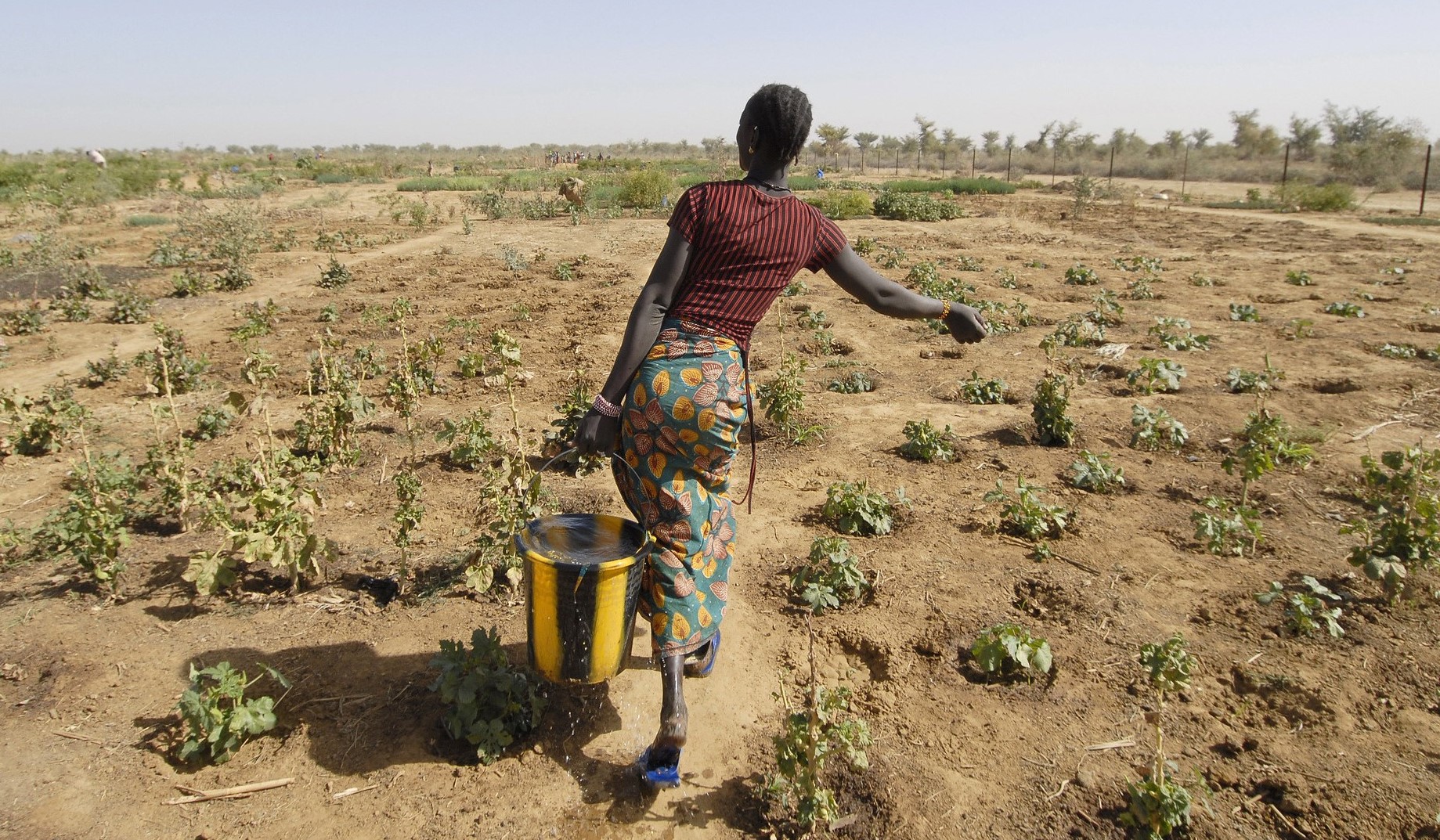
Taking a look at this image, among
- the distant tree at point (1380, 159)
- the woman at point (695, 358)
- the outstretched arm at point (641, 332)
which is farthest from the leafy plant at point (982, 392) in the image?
the distant tree at point (1380, 159)

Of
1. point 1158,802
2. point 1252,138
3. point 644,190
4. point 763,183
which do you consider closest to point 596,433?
A: point 763,183

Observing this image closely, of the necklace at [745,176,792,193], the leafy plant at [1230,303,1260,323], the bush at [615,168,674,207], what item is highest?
the bush at [615,168,674,207]

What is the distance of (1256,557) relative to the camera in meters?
3.73

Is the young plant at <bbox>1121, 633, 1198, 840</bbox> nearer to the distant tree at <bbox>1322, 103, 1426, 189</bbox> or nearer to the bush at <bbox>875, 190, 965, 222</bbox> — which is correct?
the bush at <bbox>875, 190, 965, 222</bbox>

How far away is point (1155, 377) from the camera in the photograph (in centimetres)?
607

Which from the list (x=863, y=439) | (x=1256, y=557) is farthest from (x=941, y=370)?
(x=1256, y=557)

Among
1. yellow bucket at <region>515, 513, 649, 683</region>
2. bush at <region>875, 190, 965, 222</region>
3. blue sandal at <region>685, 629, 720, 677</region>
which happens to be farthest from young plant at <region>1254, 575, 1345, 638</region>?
bush at <region>875, 190, 965, 222</region>

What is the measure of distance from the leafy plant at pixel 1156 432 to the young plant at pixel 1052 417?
0.36 m

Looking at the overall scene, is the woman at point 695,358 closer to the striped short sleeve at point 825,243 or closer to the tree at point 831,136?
the striped short sleeve at point 825,243

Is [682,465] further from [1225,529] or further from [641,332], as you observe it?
[1225,529]

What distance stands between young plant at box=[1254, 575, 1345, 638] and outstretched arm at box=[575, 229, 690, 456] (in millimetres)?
2627

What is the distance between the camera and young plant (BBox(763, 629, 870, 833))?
2.16 meters

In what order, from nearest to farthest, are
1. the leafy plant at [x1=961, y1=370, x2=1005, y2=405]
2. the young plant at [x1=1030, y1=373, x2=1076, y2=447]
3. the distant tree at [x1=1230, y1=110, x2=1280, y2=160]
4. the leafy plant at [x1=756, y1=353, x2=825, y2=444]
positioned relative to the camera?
1. the young plant at [x1=1030, y1=373, x2=1076, y2=447]
2. the leafy plant at [x1=756, y1=353, x2=825, y2=444]
3. the leafy plant at [x1=961, y1=370, x2=1005, y2=405]
4. the distant tree at [x1=1230, y1=110, x2=1280, y2=160]

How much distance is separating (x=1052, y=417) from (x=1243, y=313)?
4696 mm
